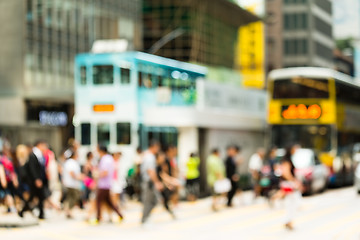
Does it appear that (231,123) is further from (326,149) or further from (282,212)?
(282,212)

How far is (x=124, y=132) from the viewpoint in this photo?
939 inches

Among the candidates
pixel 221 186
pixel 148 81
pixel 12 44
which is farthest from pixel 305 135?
pixel 12 44

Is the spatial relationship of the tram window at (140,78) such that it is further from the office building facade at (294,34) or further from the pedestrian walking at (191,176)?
the office building facade at (294,34)

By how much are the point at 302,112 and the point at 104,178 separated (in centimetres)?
1269

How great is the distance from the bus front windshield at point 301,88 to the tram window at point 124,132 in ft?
17.7

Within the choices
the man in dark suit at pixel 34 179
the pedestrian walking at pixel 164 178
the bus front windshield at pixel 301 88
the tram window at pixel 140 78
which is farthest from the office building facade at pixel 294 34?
the man in dark suit at pixel 34 179

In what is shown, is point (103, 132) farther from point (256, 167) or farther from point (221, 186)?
point (221, 186)

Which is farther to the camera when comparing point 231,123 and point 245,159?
point 245,159

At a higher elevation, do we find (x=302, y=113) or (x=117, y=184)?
(x=302, y=113)

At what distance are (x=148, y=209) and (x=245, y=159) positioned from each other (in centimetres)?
1611

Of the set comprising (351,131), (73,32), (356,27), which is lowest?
(351,131)

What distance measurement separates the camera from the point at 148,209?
1407cm

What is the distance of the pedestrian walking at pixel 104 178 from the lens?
14.0m

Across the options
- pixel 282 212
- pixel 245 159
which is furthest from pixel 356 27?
pixel 245 159
